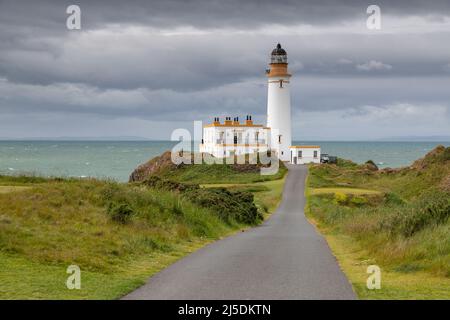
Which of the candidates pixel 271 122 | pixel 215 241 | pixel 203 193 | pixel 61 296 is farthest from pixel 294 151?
pixel 61 296

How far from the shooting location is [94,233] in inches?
765

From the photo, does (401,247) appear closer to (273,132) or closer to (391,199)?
(391,199)

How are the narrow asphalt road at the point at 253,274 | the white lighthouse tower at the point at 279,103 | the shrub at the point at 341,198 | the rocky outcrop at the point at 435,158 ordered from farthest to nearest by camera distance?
the white lighthouse tower at the point at 279,103, the rocky outcrop at the point at 435,158, the shrub at the point at 341,198, the narrow asphalt road at the point at 253,274

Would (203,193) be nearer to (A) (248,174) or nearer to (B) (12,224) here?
(B) (12,224)

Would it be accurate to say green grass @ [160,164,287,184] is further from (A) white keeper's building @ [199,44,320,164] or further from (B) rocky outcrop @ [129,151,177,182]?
(A) white keeper's building @ [199,44,320,164]

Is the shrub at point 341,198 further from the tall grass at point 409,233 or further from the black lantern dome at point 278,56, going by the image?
the black lantern dome at point 278,56

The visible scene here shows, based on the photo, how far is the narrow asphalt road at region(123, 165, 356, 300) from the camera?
12406 millimetres

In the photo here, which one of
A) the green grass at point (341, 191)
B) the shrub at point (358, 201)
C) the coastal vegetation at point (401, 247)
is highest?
the coastal vegetation at point (401, 247)

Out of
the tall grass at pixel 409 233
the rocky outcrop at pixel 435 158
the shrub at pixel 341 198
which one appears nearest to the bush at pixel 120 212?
the tall grass at pixel 409 233

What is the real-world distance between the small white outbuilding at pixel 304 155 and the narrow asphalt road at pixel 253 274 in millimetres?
64472

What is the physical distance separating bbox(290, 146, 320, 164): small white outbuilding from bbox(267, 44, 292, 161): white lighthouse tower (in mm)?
1334

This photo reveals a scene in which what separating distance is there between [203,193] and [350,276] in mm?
19597

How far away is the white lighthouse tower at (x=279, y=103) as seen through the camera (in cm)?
8638

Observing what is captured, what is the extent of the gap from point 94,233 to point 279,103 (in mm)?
69255
